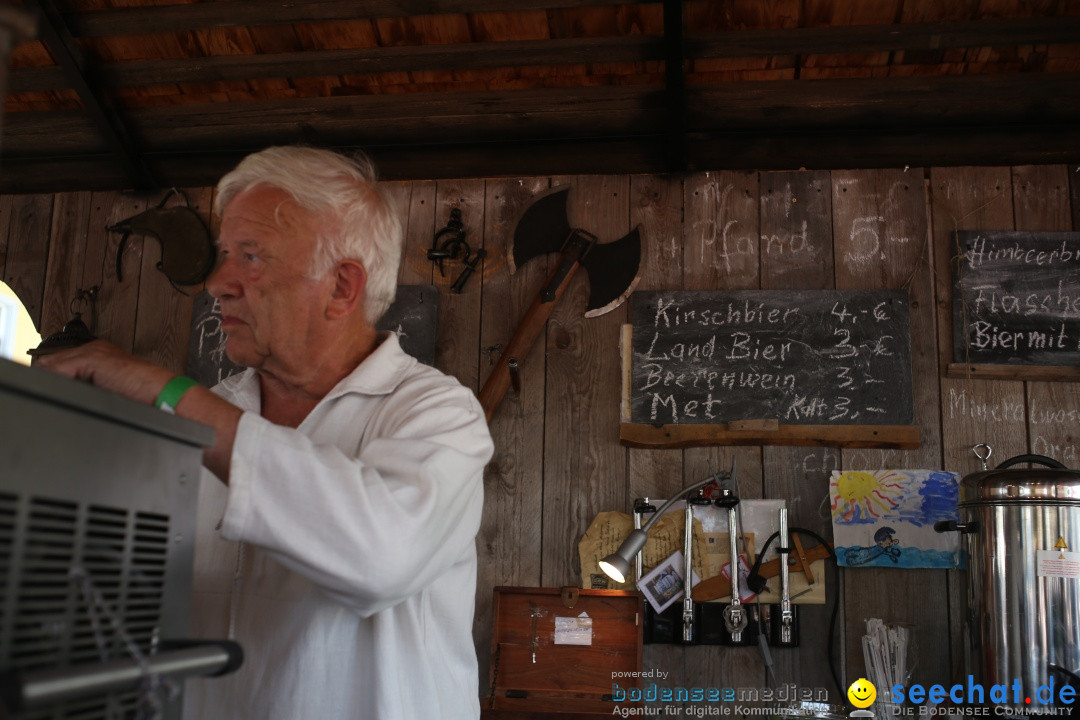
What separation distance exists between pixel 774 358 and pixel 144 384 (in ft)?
8.67

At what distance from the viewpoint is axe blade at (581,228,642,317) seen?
3.44 metres

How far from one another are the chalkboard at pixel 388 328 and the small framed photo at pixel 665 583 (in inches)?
42.8

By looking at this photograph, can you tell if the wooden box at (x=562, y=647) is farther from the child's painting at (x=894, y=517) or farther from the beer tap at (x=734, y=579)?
the child's painting at (x=894, y=517)

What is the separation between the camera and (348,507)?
1.00 metres

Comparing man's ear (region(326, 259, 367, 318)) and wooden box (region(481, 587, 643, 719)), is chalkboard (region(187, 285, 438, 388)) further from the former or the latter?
man's ear (region(326, 259, 367, 318))

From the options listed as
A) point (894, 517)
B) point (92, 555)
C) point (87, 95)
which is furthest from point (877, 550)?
point (87, 95)

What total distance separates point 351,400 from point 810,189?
2398mm

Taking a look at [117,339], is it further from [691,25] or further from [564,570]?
[691,25]

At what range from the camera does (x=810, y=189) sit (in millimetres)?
3461

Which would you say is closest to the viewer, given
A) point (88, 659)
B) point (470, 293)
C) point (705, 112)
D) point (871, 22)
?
point (88, 659)

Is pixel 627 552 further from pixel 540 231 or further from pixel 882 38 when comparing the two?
pixel 882 38

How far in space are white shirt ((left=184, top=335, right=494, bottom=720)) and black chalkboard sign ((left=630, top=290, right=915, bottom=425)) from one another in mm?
1789

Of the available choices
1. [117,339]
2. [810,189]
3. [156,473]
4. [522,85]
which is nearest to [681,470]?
[810,189]

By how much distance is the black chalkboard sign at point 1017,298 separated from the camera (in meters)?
3.21
